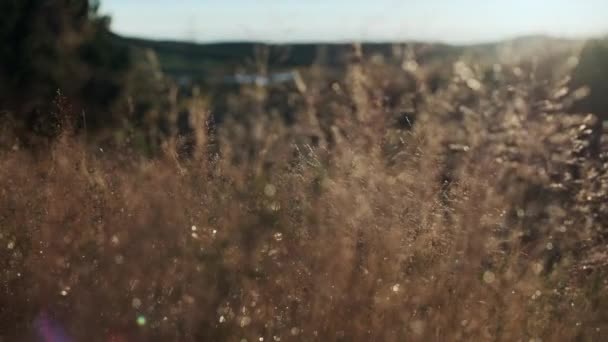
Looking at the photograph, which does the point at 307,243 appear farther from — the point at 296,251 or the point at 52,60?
the point at 52,60

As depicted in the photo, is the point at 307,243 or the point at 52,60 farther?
the point at 52,60

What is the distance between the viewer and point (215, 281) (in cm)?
292

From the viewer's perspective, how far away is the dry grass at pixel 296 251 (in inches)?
111

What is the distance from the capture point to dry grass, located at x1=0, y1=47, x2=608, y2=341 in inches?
111

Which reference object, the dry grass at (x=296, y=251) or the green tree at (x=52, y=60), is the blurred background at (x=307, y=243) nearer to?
the dry grass at (x=296, y=251)

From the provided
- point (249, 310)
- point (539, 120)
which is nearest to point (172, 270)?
point (249, 310)

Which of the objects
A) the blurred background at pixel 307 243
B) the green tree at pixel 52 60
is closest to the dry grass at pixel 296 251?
the blurred background at pixel 307 243

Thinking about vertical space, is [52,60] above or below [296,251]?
above

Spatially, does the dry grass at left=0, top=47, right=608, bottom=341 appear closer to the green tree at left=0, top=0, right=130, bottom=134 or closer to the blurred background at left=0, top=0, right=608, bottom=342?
the blurred background at left=0, top=0, right=608, bottom=342

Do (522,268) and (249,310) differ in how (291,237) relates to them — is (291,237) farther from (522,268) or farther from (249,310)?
(522,268)

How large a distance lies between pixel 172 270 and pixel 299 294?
0.49m

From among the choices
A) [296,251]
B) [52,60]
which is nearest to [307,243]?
[296,251]

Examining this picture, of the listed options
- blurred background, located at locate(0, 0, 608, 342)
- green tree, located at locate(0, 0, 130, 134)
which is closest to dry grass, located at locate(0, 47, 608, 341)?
blurred background, located at locate(0, 0, 608, 342)

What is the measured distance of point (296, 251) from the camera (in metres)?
3.07
